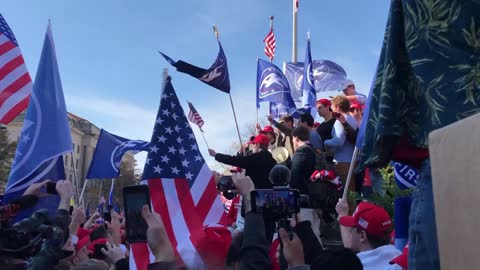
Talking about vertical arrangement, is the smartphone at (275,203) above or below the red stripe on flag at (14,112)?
below

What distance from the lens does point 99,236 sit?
240 inches

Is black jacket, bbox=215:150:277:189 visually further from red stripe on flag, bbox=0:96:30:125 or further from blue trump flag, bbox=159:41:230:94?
red stripe on flag, bbox=0:96:30:125

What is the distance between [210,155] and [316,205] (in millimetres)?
2005

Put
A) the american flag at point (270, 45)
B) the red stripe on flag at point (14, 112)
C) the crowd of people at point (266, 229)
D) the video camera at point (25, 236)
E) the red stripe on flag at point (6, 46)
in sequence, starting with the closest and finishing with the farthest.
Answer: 1. the crowd of people at point (266, 229)
2. the video camera at point (25, 236)
3. the red stripe on flag at point (14, 112)
4. the red stripe on flag at point (6, 46)
5. the american flag at point (270, 45)

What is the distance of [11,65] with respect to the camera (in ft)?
22.7

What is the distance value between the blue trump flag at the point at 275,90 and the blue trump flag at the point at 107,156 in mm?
2976

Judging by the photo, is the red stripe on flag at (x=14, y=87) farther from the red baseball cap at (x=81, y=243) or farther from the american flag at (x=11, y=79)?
the red baseball cap at (x=81, y=243)

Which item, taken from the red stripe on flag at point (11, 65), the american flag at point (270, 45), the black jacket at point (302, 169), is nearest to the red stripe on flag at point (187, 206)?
the black jacket at point (302, 169)

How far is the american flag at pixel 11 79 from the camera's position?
21.8ft

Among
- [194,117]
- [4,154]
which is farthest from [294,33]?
[4,154]

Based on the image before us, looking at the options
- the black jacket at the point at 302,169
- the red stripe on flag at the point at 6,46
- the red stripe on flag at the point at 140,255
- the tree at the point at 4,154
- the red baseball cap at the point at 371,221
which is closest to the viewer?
the red stripe on flag at the point at 140,255

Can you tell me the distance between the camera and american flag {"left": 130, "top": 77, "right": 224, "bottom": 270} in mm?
4566

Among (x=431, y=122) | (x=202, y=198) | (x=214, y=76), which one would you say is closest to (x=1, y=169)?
(x=214, y=76)

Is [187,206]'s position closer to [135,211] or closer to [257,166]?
[135,211]
